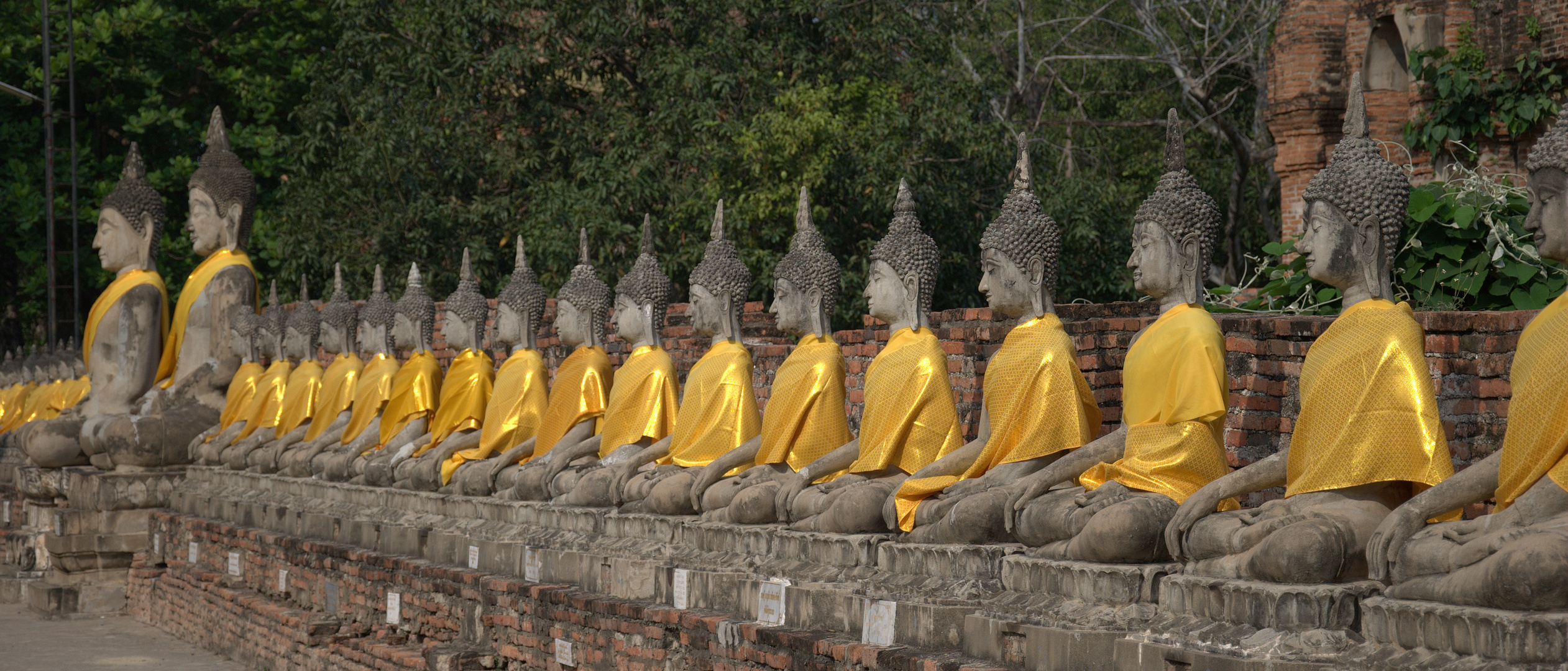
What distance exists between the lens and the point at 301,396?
12.5 meters

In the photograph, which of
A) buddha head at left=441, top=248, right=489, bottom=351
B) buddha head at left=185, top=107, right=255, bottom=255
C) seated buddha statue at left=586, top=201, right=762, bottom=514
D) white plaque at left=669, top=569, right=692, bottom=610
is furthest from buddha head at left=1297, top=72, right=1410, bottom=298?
buddha head at left=185, top=107, right=255, bottom=255

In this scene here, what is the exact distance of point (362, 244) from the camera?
17.1 metres

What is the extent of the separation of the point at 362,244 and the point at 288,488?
18.9 ft

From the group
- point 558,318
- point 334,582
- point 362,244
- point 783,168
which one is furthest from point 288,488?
point 362,244

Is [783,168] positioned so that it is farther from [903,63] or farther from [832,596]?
[832,596]

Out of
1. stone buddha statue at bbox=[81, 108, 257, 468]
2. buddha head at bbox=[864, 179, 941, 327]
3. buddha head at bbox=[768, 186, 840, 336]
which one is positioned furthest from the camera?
stone buddha statue at bbox=[81, 108, 257, 468]

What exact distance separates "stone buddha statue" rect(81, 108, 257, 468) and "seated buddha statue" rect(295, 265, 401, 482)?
2241 millimetres

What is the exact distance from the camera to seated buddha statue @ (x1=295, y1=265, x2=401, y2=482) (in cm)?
1112

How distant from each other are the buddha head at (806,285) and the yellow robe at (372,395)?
15.6ft

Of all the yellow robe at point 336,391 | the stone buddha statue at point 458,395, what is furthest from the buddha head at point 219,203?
the stone buddha statue at point 458,395

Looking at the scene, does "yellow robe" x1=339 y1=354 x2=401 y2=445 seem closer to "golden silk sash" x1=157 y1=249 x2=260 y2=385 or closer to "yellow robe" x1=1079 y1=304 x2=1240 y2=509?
"golden silk sash" x1=157 y1=249 x2=260 y2=385

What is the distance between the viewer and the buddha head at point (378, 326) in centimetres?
1154

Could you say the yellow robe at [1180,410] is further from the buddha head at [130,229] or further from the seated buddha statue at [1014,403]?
the buddha head at [130,229]

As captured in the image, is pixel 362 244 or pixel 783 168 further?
pixel 362 244
